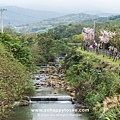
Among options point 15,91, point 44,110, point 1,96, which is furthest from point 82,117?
point 1,96

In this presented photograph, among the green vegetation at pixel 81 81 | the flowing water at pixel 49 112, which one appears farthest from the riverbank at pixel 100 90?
the flowing water at pixel 49 112

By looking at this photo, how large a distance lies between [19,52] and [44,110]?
39.9 ft

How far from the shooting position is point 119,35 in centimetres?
4525

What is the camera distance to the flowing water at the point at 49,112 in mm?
30359

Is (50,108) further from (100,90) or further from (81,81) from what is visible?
(81,81)

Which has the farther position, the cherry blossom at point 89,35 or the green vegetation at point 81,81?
the cherry blossom at point 89,35

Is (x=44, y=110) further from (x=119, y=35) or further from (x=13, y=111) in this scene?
(x=119, y=35)

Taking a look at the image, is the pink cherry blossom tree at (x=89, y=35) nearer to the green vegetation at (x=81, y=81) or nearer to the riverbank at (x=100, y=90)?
the green vegetation at (x=81, y=81)

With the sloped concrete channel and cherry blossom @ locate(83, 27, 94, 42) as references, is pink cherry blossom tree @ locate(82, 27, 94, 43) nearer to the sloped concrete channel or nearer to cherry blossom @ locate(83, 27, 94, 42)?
cherry blossom @ locate(83, 27, 94, 42)

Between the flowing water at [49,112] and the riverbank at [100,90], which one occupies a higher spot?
the riverbank at [100,90]

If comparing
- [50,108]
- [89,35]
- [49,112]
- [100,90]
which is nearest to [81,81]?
[50,108]

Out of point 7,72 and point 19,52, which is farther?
point 19,52

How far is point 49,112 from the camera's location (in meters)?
31.9

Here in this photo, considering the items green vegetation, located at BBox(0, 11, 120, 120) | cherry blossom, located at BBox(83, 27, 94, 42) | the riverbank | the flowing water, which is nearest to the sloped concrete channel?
the flowing water
